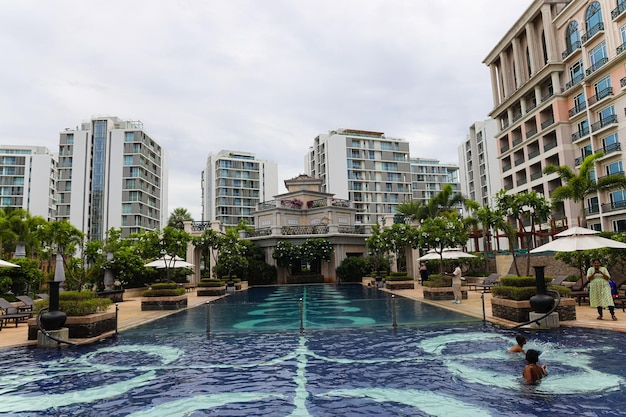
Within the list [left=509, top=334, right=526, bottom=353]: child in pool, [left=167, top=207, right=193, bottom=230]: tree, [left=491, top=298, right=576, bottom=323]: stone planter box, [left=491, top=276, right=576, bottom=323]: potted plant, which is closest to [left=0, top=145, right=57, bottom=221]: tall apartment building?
[left=167, top=207, right=193, bottom=230]: tree

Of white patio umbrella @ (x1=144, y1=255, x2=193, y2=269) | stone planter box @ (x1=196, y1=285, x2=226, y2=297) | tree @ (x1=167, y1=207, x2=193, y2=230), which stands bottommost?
stone planter box @ (x1=196, y1=285, x2=226, y2=297)

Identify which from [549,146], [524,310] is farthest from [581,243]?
[549,146]

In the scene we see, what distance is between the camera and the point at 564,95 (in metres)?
40.9

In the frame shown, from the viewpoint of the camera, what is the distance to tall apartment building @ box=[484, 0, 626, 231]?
35.3 meters

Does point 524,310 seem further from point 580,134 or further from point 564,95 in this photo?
point 564,95

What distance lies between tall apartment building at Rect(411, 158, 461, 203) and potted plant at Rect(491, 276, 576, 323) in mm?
94633

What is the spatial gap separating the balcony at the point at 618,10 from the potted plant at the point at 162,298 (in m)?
39.8

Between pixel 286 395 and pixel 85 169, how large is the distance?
8217cm

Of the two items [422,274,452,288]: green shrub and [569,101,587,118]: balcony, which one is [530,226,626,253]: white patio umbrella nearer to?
[422,274,452,288]: green shrub

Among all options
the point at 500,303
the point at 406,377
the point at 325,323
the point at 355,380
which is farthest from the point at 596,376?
the point at 325,323

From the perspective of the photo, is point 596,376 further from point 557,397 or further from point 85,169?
point 85,169

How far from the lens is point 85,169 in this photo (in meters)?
76.5

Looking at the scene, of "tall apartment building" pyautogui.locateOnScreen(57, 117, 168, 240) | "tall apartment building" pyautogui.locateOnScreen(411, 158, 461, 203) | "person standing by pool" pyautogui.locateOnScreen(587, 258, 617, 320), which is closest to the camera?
"person standing by pool" pyautogui.locateOnScreen(587, 258, 617, 320)

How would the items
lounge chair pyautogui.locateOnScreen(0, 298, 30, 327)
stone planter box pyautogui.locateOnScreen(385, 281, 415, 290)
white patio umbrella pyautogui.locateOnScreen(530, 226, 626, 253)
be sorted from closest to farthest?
white patio umbrella pyautogui.locateOnScreen(530, 226, 626, 253)
lounge chair pyautogui.locateOnScreen(0, 298, 30, 327)
stone planter box pyautogui.locateOnScreen(385, 281, 415, 290)
